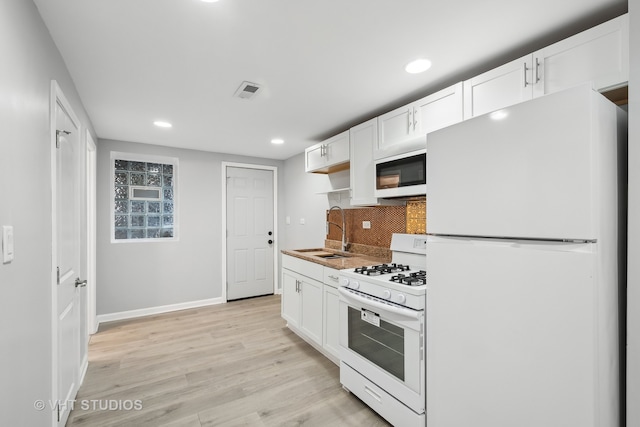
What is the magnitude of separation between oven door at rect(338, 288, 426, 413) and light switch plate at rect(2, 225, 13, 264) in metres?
1.77

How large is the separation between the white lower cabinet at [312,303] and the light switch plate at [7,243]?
2.03 m

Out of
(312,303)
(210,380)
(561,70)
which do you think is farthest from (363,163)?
(210,380)

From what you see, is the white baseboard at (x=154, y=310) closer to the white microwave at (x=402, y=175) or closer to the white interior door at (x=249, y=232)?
the white interior door at (x=249, y=232)

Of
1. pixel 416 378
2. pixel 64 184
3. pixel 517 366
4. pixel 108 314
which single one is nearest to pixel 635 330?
pixel 517 366

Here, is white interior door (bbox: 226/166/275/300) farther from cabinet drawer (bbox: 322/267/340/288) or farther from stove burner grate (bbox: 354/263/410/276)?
stove burner grate (bbox: 354/263/410/276)

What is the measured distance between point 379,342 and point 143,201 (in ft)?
12.3

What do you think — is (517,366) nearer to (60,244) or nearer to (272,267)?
(60,244)

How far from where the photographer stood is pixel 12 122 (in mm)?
1137

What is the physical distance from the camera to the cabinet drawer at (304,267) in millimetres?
2873

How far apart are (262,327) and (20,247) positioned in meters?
2.79

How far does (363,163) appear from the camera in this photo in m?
2.87

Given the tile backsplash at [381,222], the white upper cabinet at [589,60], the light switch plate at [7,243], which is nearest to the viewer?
the light switch plate at [7,243]

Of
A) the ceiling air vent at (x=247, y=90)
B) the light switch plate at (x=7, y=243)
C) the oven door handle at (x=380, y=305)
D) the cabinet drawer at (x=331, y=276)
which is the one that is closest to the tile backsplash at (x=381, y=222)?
the cabinet drawer at (x=331, y=276)

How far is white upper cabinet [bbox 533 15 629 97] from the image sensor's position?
1366 mm
